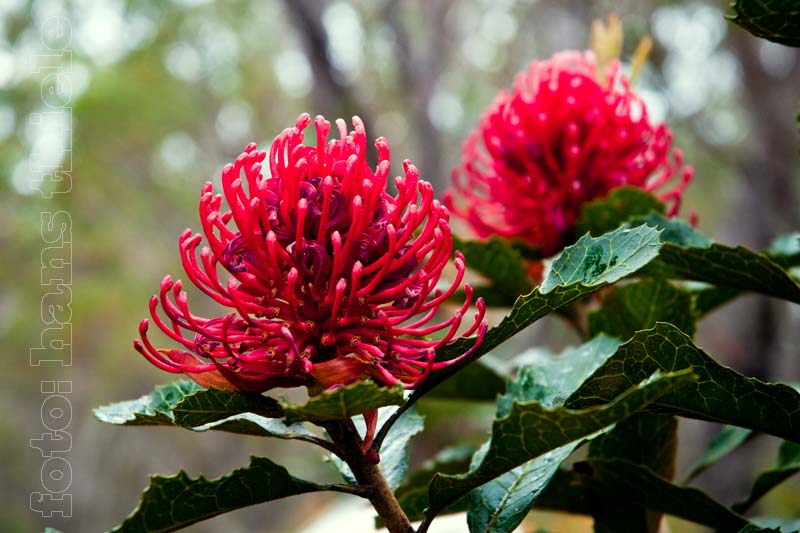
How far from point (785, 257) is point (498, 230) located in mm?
540

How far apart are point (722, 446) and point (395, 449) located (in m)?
0.65

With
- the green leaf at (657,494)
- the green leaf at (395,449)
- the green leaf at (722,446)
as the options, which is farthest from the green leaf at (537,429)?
the green leaf at (722,446)

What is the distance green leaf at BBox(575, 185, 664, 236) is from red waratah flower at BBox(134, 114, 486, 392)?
0.56 m

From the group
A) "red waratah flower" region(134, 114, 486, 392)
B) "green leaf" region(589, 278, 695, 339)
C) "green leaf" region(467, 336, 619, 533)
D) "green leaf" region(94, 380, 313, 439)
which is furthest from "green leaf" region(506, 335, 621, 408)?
"green leaf" region(94, 380, 313, 439)

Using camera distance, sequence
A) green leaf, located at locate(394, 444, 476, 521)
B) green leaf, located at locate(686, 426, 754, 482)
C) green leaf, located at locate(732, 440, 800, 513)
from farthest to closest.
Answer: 1. green leaf, located at locate(394, 444, 476, 521)
2. green leaf, located at locate(686, 426, 754, 482)
3. green leaf, located at locate(732, 440, 800, 513)

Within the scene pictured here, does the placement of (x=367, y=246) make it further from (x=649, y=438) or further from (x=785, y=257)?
(x=785, y=257)

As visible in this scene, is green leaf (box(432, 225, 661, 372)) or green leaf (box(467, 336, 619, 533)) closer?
green leaf (box(432, 225, 661, 372))

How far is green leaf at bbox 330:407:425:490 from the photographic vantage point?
1.03 metres

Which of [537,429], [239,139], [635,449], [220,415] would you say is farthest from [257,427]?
[239,139]

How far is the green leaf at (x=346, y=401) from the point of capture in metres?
0.76

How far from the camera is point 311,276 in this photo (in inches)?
35.8

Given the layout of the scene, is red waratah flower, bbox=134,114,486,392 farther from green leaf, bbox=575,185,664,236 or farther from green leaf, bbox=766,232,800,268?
green leaf, bbox=766,232,800,268

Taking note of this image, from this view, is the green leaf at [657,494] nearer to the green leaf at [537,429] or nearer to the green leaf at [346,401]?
the green leaf at [537,429]

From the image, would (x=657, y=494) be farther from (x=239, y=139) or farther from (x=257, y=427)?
(x=239, y=139)
